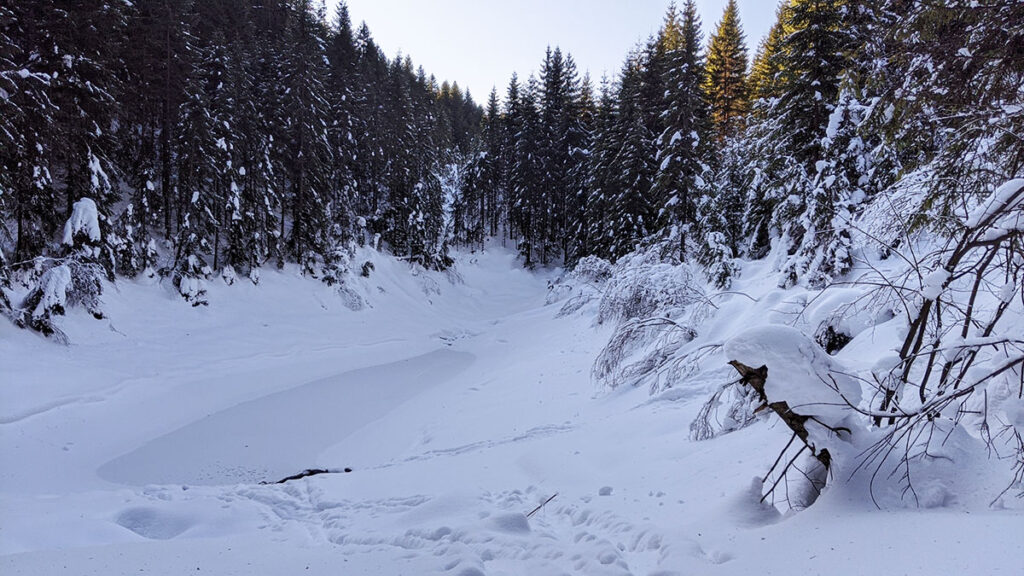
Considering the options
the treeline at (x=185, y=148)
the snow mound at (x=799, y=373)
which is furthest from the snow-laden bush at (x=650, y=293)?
the treeline at (x=185, y=148)

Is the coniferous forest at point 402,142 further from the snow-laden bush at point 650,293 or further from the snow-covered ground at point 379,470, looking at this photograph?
the snow-laden bush at point 650,293

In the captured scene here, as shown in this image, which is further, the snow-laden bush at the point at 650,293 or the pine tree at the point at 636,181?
the pine tree at the point at 636,181

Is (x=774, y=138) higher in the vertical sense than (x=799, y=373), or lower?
higher

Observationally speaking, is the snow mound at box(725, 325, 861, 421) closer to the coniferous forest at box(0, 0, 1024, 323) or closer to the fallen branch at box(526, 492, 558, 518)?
the coniferous forest at box(0, 0, 1024, 323)

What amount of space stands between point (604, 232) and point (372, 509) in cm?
2224

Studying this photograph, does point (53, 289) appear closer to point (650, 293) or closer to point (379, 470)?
point (379, 470)

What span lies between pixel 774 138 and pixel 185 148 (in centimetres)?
1897

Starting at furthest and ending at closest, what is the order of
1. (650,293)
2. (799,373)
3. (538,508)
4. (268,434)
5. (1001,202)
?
1. (650,293)
2. (268,434)
3. (538,508)
4. (799,373)
5. (1001,202)

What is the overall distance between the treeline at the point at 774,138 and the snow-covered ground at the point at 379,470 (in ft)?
7.31

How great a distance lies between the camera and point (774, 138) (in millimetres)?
13789

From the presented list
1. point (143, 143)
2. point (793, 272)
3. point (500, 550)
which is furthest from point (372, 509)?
point (143, 143)

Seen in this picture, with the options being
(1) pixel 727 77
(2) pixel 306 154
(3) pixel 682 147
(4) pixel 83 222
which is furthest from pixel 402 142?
(1) pixel 727 77

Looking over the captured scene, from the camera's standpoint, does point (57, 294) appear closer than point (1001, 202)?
A: No

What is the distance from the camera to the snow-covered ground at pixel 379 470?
3203mm
